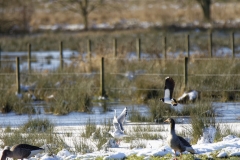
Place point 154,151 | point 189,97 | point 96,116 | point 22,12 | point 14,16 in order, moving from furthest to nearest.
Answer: point 22,12 < point 14,16 < point 189,97 < point 96,116 < point 154,151

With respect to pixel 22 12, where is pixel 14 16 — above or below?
below

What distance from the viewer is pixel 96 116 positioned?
54.0 ft

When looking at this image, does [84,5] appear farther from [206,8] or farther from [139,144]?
[139,144]

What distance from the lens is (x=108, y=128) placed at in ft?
45.4

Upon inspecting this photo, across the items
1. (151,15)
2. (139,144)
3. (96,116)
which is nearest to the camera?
(139,144)

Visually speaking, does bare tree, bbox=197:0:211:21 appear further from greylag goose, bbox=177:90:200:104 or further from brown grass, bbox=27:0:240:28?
greylag goose, bbox=177:90:200:104

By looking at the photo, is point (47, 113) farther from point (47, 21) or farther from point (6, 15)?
point (47, 21)

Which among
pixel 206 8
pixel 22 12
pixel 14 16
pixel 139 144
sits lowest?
pixel 139 144

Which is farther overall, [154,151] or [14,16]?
[14,16]

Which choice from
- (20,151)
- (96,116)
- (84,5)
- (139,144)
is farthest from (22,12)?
(20,151)

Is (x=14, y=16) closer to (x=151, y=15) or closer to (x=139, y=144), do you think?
(x=151, y=15)

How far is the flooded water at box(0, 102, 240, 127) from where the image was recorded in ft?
50.2

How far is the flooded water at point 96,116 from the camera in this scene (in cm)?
1531

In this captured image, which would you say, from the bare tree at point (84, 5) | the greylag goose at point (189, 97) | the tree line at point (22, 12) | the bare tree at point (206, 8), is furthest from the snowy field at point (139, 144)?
the bare tree at point (84, 5)
